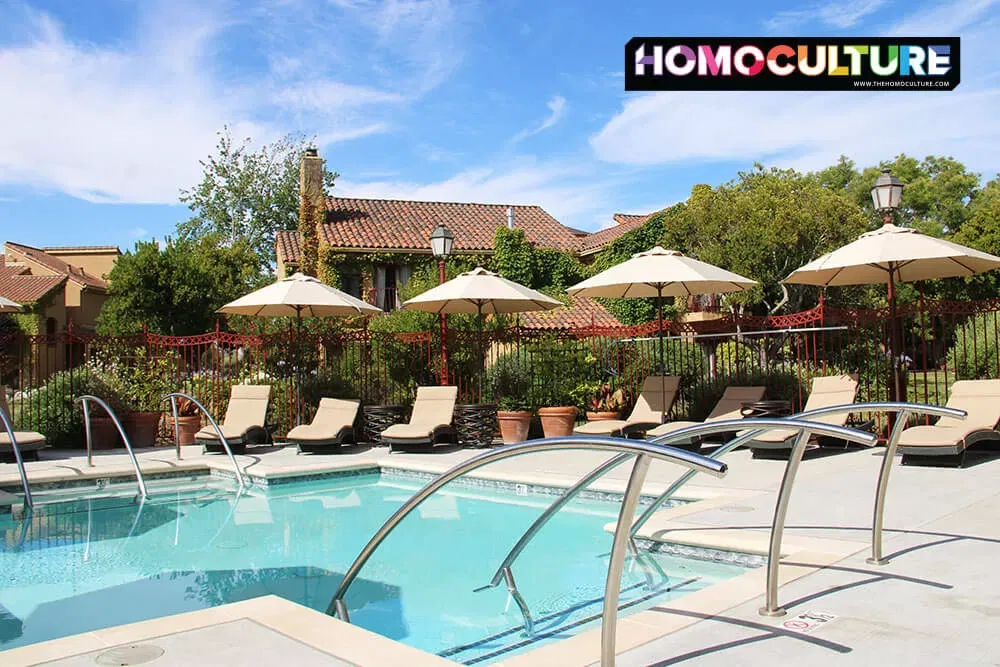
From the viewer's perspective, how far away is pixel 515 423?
512 inches

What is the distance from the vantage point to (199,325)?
32156 mm

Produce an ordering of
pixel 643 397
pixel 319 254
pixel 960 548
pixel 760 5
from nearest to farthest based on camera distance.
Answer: pixel 960 548 → pixel 643 397 → pixel 760 5 → pixel 319 254

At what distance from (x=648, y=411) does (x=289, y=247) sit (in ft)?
75.7

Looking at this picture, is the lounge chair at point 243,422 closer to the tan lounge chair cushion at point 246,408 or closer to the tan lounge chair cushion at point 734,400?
the tan lounge chair cushion at point 246,408

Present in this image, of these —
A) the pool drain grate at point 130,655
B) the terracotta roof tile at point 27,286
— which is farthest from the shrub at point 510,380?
the terracotta roof tile at point 27,286

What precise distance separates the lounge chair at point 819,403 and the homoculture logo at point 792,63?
Result: 422cm

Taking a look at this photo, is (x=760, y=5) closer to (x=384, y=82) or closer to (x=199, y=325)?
(x=384, y=82)

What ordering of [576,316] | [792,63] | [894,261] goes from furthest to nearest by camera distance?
[576,316] → [792,63] → [894,261]

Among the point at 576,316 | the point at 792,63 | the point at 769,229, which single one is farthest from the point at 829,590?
the point at 576,316

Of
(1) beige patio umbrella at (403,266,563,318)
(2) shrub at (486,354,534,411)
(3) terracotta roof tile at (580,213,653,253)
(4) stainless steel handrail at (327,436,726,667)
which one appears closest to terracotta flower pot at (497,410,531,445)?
(2) shrub at (486,354,534,411)

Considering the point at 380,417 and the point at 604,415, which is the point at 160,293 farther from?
the point at 604,415

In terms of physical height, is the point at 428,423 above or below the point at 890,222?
below

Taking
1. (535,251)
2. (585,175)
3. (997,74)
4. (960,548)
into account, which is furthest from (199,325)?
(960,548)

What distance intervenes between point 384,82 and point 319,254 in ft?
32.1
